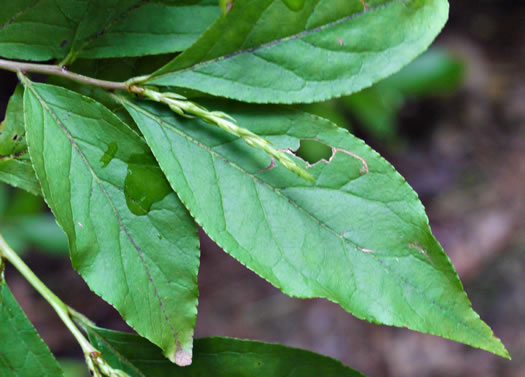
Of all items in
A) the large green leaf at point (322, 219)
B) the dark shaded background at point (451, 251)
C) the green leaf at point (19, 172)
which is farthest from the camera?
the dark shaded background at point (451, 251)

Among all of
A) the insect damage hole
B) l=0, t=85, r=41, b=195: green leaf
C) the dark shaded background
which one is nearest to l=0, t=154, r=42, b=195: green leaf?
l=0, t=85, r=41, b=195: green leaf

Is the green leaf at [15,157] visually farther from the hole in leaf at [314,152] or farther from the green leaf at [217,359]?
the hole in leaf at [314,152]

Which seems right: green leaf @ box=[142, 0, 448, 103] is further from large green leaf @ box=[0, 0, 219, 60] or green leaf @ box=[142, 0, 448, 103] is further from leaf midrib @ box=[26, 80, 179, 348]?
leaf midrib @ box=[26, 80, 179, 348]

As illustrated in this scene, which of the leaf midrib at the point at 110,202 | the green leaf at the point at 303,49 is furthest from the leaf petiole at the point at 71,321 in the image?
the green leaf at the point at 303,49

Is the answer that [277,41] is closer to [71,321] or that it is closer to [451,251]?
[71,321]

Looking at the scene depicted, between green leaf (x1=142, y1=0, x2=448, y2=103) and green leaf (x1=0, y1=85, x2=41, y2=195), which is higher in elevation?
green leaf (x1=142, y1=0, x2=448, y2=103)

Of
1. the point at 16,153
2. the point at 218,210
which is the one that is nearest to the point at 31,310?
the point at 16,153

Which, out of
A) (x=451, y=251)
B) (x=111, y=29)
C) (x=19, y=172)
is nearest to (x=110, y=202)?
(x=19, y=172)
